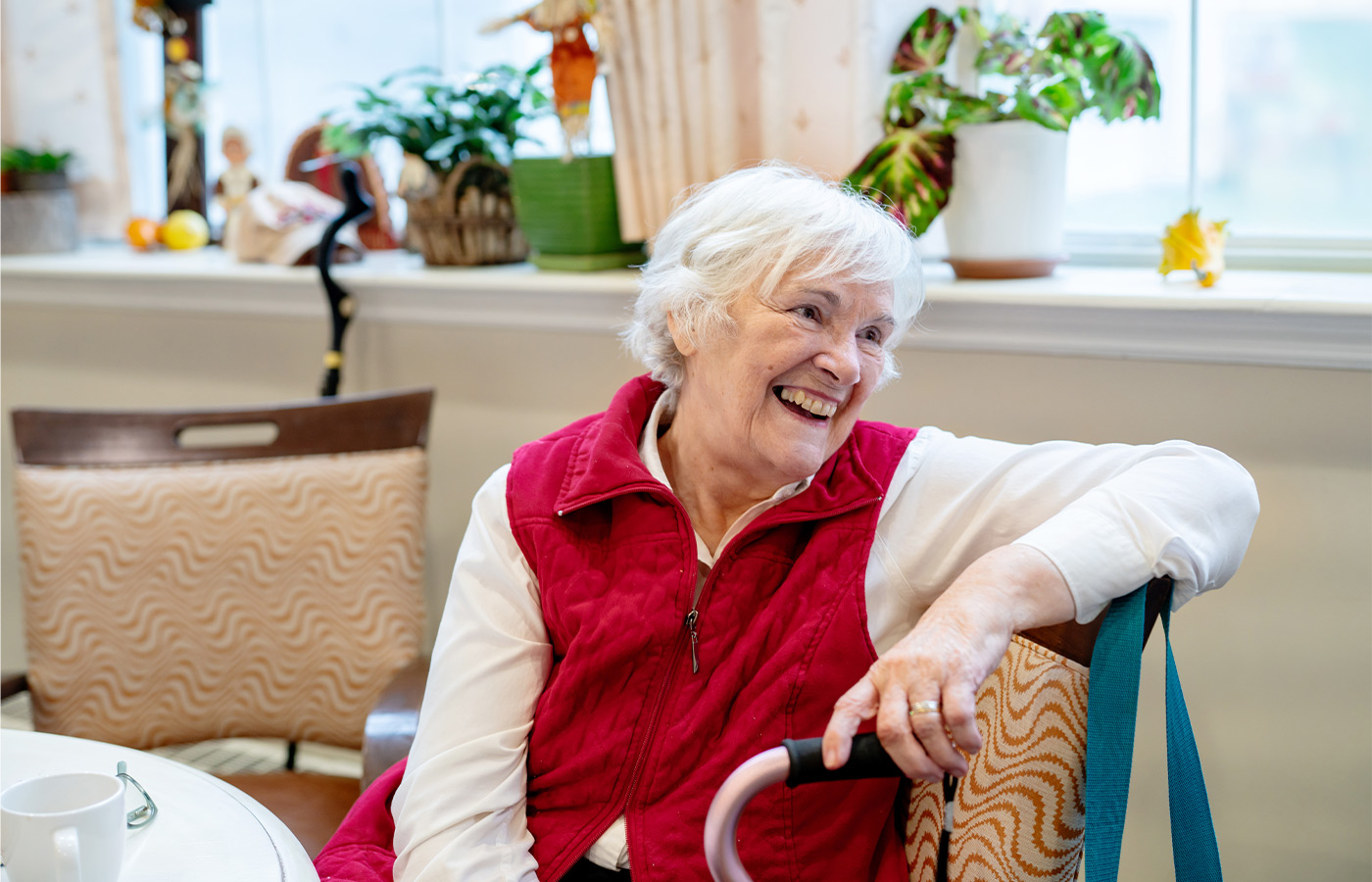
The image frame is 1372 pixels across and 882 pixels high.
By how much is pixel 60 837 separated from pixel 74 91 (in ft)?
8.44

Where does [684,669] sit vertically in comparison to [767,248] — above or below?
below

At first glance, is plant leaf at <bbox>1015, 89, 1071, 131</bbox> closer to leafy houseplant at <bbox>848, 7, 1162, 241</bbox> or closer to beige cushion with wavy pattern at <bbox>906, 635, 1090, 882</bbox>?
leafy houseplant at <bbox>848, 7, 1162, 241</bbox>

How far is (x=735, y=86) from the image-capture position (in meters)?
1.85

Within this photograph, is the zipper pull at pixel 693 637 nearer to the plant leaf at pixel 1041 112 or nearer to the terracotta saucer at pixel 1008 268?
the terracotta saucer at pixel 1008 268

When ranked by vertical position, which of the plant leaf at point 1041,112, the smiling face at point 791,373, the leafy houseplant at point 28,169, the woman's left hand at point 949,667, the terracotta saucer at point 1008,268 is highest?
the leafy houseplant at point 28,169

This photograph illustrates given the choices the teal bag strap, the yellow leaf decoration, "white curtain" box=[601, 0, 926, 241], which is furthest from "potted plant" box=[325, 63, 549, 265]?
the teal bag strap

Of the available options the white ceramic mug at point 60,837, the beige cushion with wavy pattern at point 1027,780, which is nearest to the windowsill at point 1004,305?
the beige cushion with wavy pattern at point 1027,780

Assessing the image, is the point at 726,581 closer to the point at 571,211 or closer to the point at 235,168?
the point at 571,211

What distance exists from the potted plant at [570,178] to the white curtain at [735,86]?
2.0 inches

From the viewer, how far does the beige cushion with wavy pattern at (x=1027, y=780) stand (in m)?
1.05

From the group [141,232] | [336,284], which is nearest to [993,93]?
[336,284]

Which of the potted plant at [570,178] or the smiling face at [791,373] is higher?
the potted plant at [570,178]

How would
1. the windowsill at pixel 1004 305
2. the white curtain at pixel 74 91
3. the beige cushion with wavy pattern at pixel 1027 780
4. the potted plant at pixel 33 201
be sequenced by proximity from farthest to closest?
1. the white curtain at pixel 74 91
2. the potted plant at pixel 33 201
3. the windowsill at pixel 1004 305
4. the beige cushion with wavy pattern at pixel 1027 780

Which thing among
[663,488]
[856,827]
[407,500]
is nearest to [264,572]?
[407,500]
